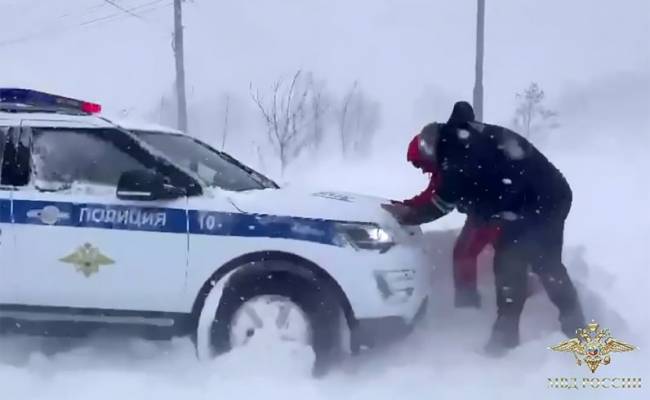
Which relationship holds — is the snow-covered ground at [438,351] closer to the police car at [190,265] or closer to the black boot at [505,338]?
the black boot at [505,338]

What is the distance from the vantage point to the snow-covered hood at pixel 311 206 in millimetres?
3588

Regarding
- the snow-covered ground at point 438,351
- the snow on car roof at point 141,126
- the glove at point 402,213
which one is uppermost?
the snow on car roof at point 141,126

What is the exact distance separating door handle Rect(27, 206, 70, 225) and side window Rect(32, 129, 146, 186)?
0.17 m

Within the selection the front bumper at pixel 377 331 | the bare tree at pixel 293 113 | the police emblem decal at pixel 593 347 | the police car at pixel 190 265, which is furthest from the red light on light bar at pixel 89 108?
the police emblem decal at pixel 593 347

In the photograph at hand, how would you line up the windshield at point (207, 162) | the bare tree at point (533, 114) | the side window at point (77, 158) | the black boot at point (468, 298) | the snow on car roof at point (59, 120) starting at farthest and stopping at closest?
the bare tree at point (533, 114), the black boot at point (468, 298), the windshield at point (207, 162), the snow on car roof at point (59, 120), the side window at point (77, 158)

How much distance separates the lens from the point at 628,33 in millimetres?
4543

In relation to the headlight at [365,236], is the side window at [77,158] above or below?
above

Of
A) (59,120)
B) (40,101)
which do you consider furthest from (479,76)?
(40,101)

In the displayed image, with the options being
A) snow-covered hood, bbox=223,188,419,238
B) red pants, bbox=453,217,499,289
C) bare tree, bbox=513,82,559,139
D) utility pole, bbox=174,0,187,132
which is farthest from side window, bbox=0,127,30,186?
bare tree, bbox=513,82,559,139

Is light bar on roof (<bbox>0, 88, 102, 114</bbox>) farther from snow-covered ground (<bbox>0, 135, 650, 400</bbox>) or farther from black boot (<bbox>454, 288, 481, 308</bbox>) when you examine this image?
black boot (<bbox>454, 288, 481, 308</bbox>)

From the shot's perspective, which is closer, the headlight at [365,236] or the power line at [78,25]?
the headlight at [365,236]

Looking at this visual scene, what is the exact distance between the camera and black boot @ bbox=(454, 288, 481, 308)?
4227 millimetres

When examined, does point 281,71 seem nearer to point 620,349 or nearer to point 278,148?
point 278,148

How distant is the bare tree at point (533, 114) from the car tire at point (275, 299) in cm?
189
